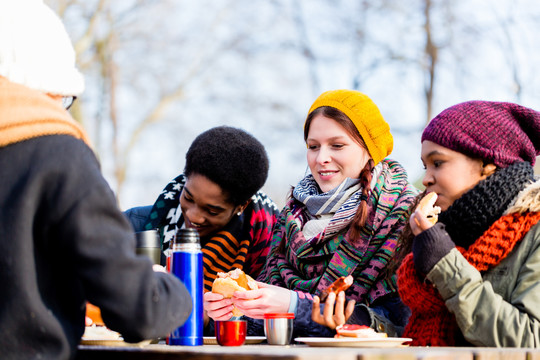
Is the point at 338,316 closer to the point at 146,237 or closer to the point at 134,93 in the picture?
the point at 146,237

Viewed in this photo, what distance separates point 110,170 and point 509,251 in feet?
44.8

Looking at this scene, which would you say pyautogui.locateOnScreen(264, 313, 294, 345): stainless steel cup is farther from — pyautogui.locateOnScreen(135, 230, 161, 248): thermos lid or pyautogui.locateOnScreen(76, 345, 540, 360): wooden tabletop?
pyautogui.locateOnScreen(76, 345, 540, 360): wooden tabletop

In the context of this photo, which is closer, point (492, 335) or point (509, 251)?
point (492, 335)

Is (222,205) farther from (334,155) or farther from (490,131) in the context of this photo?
(490,131)

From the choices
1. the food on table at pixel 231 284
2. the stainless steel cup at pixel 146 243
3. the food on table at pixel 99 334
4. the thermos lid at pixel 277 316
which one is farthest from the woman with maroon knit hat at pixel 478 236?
the food on table at pixel 99 334

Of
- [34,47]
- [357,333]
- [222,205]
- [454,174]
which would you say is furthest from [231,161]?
[34,47]

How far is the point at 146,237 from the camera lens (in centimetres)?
234

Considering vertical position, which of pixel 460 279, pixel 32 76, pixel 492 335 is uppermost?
pixel 32 76

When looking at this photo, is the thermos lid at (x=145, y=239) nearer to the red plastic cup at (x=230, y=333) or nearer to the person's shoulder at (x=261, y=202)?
the red plastic cup at (x=230, y=333)

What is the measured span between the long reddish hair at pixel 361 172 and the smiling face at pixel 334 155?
0.02 m

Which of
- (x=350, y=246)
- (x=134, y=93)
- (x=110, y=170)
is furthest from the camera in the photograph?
(x=134, y=93)

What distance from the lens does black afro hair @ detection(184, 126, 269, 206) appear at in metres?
3.53

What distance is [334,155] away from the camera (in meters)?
3.31

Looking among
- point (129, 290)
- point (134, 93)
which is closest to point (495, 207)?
point (129, 290)
